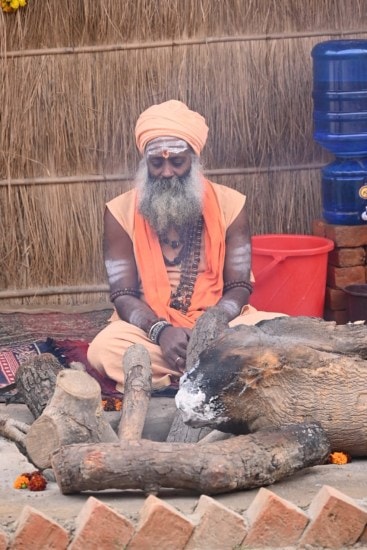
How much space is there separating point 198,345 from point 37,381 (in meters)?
0.78

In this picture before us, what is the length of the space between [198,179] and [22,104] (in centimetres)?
186

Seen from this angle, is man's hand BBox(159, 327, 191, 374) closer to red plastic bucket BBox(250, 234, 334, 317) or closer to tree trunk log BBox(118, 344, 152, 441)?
tree trunk log BBox(118, 344, 152, 441)

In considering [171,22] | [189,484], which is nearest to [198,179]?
[171,22]

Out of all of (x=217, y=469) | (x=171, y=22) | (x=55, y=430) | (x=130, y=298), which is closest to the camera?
(x=217, y=469)

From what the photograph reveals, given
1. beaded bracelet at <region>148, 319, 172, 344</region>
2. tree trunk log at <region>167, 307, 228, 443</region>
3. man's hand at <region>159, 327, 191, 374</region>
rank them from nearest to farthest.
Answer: tree trunk log at <region>167, 307, 228, 443</region>
man's hand at <region>159, 327, 191, 374</region>
beaded bracelet at <region>148, 319, 172, 344</region>

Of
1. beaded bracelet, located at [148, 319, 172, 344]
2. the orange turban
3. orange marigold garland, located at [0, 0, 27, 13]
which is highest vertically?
orange marigold garland, located at [0, 0, 27, 13]

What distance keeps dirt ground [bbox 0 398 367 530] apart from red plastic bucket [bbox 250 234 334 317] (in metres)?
2.30

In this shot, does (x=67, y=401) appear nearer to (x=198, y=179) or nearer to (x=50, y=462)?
(x=50, y=462)

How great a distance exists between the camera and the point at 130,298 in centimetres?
633

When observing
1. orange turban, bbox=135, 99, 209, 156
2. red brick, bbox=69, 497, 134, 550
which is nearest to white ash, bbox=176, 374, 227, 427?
red brick, bbox=69, 497, 134, 550

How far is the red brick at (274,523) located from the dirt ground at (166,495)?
162 millimetres

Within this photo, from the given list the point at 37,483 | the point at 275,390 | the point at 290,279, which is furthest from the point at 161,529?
the point at 290,279

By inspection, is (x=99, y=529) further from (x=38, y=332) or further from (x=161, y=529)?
(x=38, y=332)

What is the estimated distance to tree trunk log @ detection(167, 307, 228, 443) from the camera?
5.30 metres
